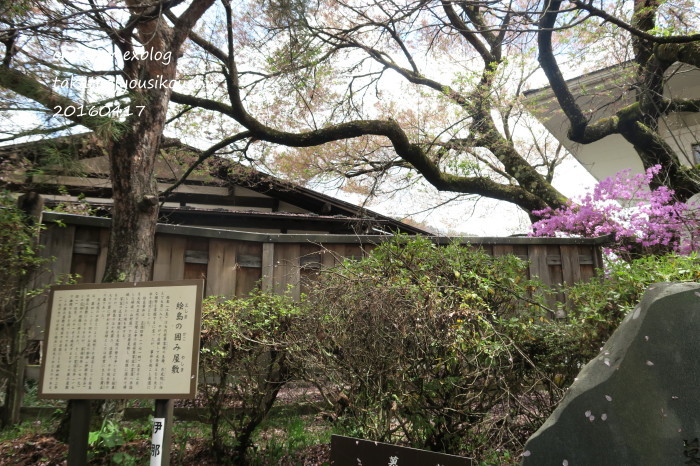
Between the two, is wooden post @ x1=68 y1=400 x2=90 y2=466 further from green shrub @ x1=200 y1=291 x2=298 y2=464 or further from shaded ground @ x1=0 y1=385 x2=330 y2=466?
green shrub @ x1=200 y1=291 x2=298 y2=464

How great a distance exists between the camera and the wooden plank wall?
194 inches

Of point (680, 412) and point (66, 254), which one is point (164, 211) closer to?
point (66, 254)

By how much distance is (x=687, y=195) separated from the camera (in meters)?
9.71

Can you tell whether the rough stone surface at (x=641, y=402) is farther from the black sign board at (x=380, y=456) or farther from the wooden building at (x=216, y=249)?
the wooden building at (x=216, y=249)

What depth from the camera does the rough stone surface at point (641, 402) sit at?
2438 mm

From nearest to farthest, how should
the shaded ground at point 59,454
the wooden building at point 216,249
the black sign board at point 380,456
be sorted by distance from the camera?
the black sign board at point 380,456 < the shaded ground at point 59,454 < the wooden building at point 216,249

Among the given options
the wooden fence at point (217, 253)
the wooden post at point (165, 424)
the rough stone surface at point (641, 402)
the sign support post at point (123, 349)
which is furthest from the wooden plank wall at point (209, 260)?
the rough stone surface at point (641, 402)

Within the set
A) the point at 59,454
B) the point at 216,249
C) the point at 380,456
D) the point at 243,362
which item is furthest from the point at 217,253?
the point at 380,456

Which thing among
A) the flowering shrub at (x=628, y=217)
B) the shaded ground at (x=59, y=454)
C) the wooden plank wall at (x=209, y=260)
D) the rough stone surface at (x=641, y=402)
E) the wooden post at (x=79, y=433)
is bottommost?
the shaded ground at (x=59, y=454)

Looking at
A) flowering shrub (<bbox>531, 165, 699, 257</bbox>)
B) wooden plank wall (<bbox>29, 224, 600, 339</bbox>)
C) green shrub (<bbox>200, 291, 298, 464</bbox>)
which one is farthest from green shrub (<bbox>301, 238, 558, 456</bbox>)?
flowering shrub (<bbox>531, 165, 699, 257</bbox>)

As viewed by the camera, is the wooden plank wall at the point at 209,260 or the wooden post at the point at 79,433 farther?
the wooden plank wall at the point at 209,260

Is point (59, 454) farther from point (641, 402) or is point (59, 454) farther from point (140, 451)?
point (641, 402)

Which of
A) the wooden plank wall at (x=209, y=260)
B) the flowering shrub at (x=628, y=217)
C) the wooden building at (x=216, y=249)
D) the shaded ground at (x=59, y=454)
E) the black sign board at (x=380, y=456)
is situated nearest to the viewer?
the black sign board at (x=380, y=456)

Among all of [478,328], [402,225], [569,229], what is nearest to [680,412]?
[478,328]
